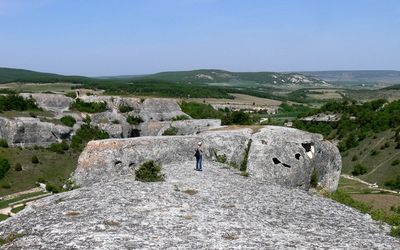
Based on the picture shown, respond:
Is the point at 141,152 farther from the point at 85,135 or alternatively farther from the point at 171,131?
the point at 85,135

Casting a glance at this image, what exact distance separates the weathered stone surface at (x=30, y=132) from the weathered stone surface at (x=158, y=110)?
669 inches

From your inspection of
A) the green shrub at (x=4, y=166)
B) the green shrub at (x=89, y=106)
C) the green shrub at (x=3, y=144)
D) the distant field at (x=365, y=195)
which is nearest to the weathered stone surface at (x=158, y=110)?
the green shrub at (x=89, y=106)

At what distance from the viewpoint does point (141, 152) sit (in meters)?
32.6

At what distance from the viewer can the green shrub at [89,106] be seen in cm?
11572

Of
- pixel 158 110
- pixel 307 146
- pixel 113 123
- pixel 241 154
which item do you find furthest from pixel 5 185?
pixel 307 146

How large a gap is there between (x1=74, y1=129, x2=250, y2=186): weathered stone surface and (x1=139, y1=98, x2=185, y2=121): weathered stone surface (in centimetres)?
6697

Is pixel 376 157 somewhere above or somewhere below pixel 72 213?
below

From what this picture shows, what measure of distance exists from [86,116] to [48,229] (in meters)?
95.5

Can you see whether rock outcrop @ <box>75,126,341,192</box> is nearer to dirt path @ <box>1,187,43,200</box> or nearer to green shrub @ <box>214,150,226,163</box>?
green shrub @ <box>214,150,226,163</box>

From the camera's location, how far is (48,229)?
1642 centimetres

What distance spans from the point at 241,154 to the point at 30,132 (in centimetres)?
7108

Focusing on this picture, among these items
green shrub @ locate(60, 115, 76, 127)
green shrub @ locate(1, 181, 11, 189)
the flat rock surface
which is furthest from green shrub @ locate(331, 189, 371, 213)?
green shrub @ locate(60, 115, 76, 127)

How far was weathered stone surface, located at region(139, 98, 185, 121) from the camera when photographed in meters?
105

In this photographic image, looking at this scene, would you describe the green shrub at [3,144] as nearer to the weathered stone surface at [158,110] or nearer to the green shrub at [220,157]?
the weathered stone surface at [158,110]
